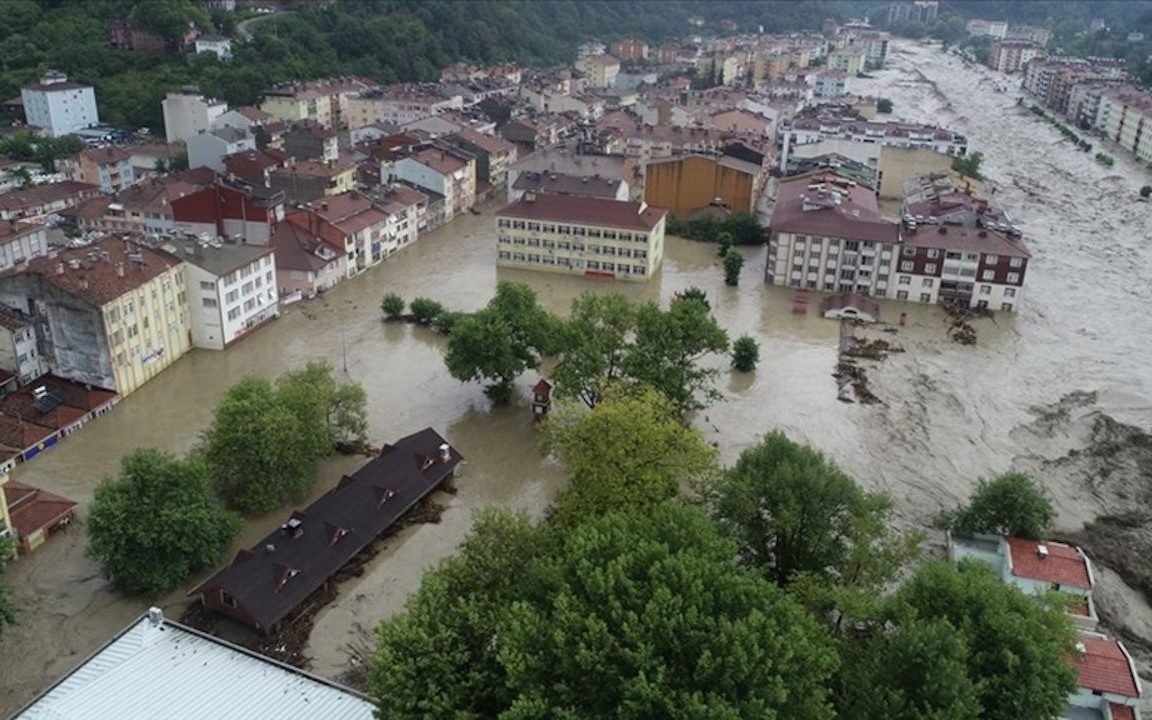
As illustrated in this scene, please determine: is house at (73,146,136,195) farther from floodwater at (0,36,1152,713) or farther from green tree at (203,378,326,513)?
green tree at (203,378,326,513)

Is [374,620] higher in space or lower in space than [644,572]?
lower

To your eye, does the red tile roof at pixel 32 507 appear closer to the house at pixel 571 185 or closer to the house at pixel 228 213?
the house at pixel 228 213

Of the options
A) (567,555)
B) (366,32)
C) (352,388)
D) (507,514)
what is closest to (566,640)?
(567,555)

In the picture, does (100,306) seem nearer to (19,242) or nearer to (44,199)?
(19,242)

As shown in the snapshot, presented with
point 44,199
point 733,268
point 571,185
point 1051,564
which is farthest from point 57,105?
Result: point 1051,564

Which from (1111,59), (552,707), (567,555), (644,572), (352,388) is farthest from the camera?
(1111,59)

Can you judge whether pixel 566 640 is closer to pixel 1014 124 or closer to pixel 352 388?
pixel 352 388

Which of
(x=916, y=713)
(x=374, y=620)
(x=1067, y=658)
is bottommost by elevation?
(x=374, y=620)
